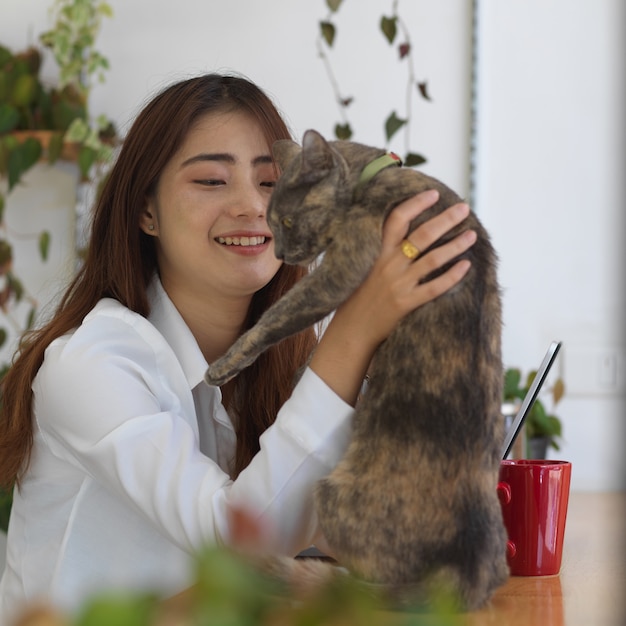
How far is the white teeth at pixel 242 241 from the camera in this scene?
1156mm

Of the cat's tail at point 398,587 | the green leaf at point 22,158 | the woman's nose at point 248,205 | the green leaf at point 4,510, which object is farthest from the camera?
the green leaf at point 22,158

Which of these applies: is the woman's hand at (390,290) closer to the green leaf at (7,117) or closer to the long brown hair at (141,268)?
the long brown hair at (141,268)

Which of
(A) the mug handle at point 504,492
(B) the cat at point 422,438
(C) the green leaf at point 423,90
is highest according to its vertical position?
(C) the green leaf at point 423,90

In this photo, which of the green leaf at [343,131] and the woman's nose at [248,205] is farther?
the green leaf at [343,131]

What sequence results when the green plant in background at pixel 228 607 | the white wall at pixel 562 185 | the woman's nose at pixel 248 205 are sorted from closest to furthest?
the green plant in background at pixel 228 607, the woman's nose at pixel 248 205, the white wall at pixel 562 185

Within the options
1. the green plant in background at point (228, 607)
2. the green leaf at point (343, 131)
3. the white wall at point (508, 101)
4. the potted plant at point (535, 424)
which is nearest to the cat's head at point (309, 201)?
the green plant in background at point (228, 607)

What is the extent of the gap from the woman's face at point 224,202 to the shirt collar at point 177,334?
0.23 ft

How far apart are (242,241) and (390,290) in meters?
0.41

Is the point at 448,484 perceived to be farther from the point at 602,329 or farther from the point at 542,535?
the point at 602,329

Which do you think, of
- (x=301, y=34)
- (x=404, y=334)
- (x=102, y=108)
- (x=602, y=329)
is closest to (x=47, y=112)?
(x=102, y=108)

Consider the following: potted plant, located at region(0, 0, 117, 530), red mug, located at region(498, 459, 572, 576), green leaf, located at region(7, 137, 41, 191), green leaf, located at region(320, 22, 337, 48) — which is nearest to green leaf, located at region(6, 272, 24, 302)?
potted plant, located at region(0, 0, 117, 530)

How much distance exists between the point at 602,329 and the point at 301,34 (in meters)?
1.08

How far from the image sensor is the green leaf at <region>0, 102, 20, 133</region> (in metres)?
2.13

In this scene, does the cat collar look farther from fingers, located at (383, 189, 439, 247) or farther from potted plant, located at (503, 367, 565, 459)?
potted plant, located at (503, 367, 565, 459)
